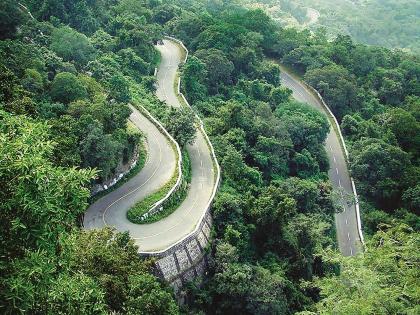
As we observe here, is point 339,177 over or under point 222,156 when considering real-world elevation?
under

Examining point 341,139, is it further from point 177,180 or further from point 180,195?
point 180,195

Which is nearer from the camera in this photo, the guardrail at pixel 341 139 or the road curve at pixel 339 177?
the road curve at pixel 339 177

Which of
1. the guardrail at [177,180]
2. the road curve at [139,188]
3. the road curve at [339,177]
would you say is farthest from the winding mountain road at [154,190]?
the road curve at [339,177]

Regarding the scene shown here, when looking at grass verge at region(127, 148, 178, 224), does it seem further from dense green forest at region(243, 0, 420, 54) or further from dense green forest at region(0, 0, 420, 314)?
dense green forest at region(243, 0, 420, 54)

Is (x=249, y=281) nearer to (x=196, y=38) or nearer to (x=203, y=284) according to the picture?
(x=203, y=284)

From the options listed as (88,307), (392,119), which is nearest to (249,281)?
(88,307)

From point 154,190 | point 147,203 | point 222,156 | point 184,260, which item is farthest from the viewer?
point 222,156

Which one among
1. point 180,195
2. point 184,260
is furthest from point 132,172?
point 184,260

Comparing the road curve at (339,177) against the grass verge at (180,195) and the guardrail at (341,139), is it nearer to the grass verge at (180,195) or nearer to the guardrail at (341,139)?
the guardrail at (341,139)
